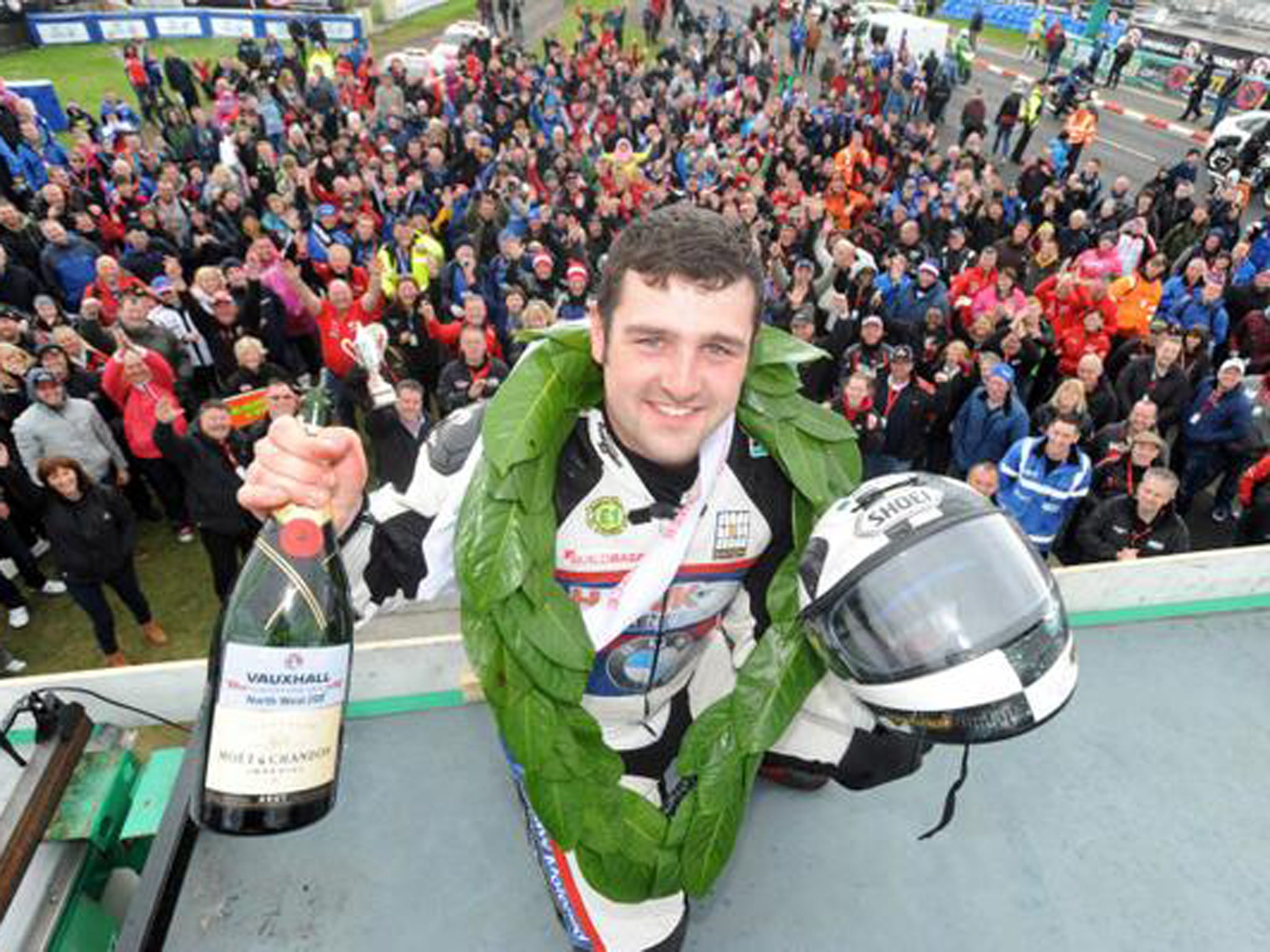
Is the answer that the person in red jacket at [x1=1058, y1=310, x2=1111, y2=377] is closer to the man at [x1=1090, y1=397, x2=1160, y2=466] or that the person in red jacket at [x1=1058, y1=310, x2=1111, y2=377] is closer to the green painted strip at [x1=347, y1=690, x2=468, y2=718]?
the man at [x1=1090, y1=397, x2=1160, y2=466]

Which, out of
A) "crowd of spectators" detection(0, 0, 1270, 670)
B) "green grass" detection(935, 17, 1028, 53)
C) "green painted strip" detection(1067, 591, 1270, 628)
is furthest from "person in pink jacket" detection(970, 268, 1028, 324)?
"green grass" detection(935, 17, 1028, 53)

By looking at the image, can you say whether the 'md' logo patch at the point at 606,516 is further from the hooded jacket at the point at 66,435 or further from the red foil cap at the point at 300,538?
the hooded jacket at the point at 66,435

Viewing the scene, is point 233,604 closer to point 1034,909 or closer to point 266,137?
point 1034,909

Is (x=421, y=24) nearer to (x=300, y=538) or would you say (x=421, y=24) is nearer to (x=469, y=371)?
(x=469, y=371)

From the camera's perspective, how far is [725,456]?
8.86 ft

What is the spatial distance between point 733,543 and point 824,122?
58.3ft

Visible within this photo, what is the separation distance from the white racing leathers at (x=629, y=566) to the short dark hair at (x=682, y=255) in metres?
0.57

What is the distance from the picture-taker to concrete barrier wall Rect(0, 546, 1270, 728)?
3.53m

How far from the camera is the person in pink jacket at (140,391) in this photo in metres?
6.45

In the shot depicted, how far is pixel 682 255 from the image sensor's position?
6.98 feet

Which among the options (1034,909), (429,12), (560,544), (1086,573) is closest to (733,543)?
(560,544)

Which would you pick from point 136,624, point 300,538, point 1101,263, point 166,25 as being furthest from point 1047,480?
point 166,25

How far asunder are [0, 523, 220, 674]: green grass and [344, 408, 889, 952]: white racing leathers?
15.7ft

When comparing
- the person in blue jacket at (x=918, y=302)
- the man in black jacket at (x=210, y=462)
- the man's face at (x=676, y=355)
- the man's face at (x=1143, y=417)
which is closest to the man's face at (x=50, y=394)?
the man in black jacket at (x=210, y=462)
